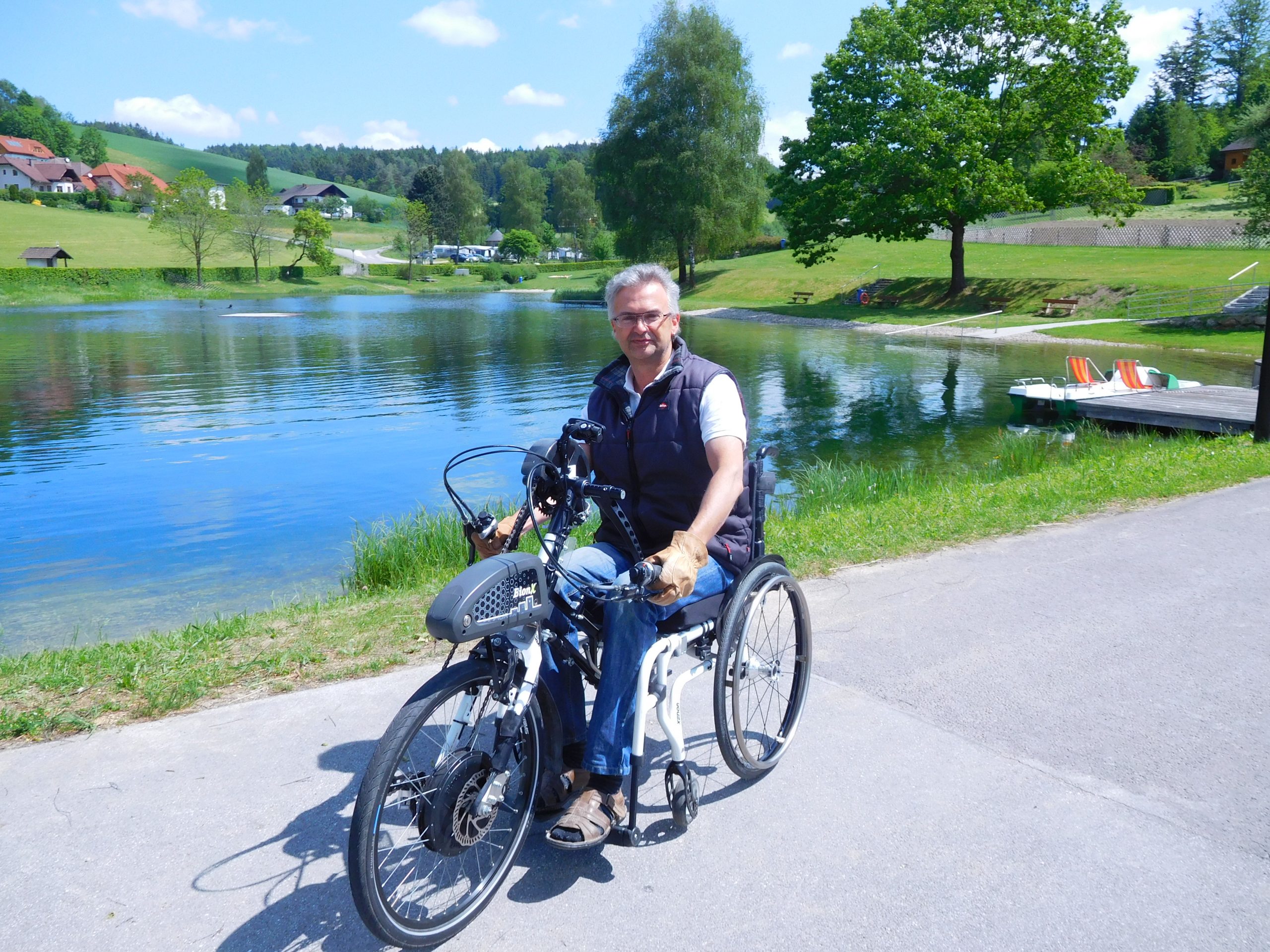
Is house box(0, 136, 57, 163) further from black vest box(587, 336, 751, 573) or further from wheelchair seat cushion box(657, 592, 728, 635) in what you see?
wheelchair seat cushion box(657, 592, 728, 635)

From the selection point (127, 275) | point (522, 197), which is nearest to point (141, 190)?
point (522, 197)

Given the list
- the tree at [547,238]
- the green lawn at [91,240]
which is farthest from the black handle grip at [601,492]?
the tree at [547,238]

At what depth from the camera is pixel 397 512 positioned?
12398 mm

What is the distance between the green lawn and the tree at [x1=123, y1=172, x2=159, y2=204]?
32.2 feet

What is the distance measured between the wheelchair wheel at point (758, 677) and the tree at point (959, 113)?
36.3m

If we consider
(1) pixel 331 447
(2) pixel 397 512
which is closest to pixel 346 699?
(2) pixel 397 512

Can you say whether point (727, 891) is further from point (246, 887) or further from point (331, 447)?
point (331, 447)

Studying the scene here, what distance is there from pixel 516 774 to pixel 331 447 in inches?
595

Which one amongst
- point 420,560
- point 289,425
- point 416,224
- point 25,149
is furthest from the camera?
point 25,149

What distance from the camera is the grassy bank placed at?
4.43 metres

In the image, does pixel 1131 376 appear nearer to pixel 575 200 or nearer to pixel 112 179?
pixel 575 200

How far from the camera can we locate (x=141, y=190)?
111 m

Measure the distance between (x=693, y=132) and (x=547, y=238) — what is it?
84.5m

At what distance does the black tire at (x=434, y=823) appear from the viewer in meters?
2.54
